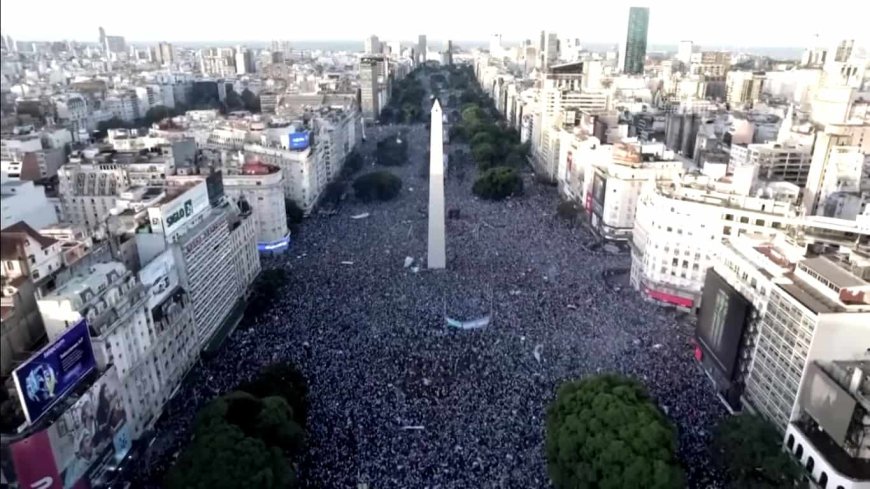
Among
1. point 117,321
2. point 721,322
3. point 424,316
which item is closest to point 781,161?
point 721,322

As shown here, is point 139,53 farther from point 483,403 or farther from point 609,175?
point 483,403

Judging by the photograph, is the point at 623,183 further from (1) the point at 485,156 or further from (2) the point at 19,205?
(2) the point at 19,205

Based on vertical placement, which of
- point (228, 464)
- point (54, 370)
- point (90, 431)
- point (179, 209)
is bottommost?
point (228, 464)

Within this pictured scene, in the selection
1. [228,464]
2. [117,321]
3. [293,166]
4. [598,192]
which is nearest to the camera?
[228,464]

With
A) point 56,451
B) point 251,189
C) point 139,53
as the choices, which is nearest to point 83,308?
point 56,451

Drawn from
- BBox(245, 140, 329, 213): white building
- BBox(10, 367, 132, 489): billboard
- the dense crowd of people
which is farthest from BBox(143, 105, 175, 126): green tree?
BBox(10, 367, 132, 489): billboard

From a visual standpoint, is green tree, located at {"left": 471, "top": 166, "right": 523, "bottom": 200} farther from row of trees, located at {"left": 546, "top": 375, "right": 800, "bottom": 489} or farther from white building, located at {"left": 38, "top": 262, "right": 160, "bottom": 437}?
white building, located at {"left": 38, "top": 262, "right": 160, "bottom": 437}
